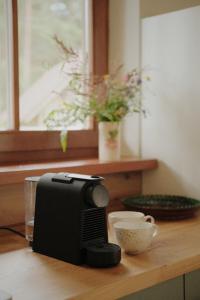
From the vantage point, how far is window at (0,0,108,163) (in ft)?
5.91

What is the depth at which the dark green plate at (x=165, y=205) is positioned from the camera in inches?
66.7

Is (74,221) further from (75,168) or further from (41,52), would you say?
(41,52)

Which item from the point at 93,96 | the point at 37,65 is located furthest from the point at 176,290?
the point at 37,65

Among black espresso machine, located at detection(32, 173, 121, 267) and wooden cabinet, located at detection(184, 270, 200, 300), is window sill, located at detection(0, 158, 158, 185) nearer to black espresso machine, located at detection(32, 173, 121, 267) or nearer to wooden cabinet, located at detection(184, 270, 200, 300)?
black espresso machine, located at detection(32, 173, 121, 267)

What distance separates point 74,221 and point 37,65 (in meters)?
0.92

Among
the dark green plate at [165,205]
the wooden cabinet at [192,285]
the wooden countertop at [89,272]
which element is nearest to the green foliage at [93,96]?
the dark green plate at [165,205]

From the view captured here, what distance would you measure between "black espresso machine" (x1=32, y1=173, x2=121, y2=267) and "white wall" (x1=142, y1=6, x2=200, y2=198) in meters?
0.71

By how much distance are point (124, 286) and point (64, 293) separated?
16 cm

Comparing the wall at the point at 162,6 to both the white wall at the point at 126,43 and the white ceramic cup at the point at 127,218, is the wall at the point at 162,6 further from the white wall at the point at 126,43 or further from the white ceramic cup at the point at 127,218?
the white ceramic cup at the point at 127,218

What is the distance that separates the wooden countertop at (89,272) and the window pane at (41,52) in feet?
2.22

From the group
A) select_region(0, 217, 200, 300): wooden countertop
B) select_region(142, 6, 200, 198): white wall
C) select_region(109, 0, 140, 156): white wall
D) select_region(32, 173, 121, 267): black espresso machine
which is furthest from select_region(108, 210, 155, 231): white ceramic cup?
select_region(109, 0, 140, 156): white wall

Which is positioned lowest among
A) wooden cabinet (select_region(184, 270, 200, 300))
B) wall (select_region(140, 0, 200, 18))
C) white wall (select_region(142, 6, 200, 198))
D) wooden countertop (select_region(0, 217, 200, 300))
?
wooden cabinet (select_region(184, 270, 200, 300))

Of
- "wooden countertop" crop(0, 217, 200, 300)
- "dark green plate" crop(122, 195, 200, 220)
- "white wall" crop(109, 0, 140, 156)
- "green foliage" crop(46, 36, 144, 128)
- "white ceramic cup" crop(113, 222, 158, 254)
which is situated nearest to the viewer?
"wooden countertop" crop(0, 217, 200, 300)

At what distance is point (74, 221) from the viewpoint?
1216 millimetres
